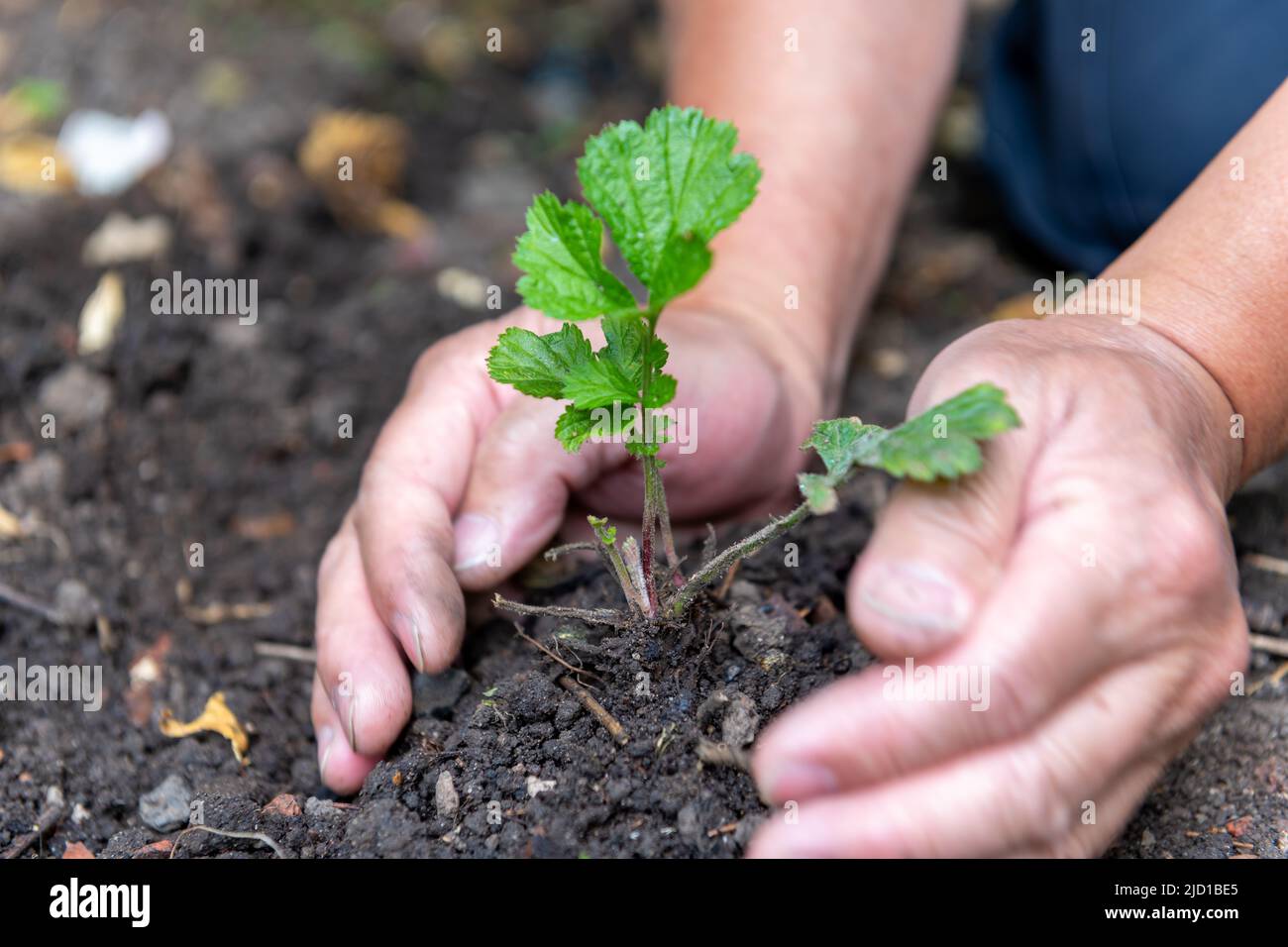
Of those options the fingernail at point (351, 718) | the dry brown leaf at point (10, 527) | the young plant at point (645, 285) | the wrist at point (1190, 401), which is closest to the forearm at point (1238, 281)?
the wrist at point (1190, 401)

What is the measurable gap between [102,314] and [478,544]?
1685mm

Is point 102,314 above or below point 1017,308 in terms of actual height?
below

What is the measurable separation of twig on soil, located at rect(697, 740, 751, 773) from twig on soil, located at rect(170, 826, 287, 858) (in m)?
0.66

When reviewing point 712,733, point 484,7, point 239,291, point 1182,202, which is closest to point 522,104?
point 484,7

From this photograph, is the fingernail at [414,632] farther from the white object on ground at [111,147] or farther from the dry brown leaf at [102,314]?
the white object on ground at [111,147]

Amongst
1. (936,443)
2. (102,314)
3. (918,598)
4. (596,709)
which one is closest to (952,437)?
(936,443)

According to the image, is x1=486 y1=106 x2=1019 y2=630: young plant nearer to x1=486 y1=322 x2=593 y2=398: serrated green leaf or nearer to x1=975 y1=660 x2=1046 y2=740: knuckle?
x1=486 y1=322 x2=593 y2=398: serrated green leaf

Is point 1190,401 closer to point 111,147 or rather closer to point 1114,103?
point 1114,103

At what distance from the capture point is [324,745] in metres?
1.92

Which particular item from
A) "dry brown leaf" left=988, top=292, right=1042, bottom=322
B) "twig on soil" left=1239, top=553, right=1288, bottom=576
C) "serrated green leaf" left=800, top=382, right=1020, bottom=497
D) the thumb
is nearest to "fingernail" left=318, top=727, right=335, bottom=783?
the thumb

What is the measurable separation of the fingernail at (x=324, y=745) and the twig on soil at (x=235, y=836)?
0.18 m

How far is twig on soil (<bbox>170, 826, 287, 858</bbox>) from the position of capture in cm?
170

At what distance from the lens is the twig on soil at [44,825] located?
1.80 meters

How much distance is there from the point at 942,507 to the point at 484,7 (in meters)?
4.37
